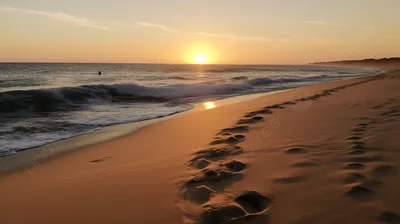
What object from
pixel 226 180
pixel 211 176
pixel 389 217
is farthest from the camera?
pixel 211 176

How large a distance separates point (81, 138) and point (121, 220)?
3760 mm

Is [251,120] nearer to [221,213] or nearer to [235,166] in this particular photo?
[235,166]

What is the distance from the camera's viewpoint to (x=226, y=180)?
3076 millimetres

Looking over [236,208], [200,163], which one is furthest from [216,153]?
[236,208]

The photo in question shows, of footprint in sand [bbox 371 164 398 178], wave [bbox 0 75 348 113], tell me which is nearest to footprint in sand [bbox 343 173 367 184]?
footprint in sand [bbox 371 164 398 178]

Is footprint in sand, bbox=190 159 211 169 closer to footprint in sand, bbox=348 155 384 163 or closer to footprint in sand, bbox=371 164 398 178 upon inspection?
footprint in sand, bbox=348 155 384 163

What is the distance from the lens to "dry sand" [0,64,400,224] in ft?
7.91

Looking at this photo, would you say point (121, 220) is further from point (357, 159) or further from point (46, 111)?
point (46, 111)

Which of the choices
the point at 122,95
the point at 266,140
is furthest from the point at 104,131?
the point at 122,95

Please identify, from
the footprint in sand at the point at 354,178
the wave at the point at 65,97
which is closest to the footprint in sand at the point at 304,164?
the footprint in sand at the point at 354,178

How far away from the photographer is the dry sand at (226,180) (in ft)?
7.91

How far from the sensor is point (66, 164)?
415 centimetres

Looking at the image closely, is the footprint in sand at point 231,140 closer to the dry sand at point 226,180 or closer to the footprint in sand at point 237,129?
the dry sand at point 226,180

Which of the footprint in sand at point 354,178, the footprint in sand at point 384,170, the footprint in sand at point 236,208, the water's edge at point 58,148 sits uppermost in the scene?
the footprint in sand at point 384,170
